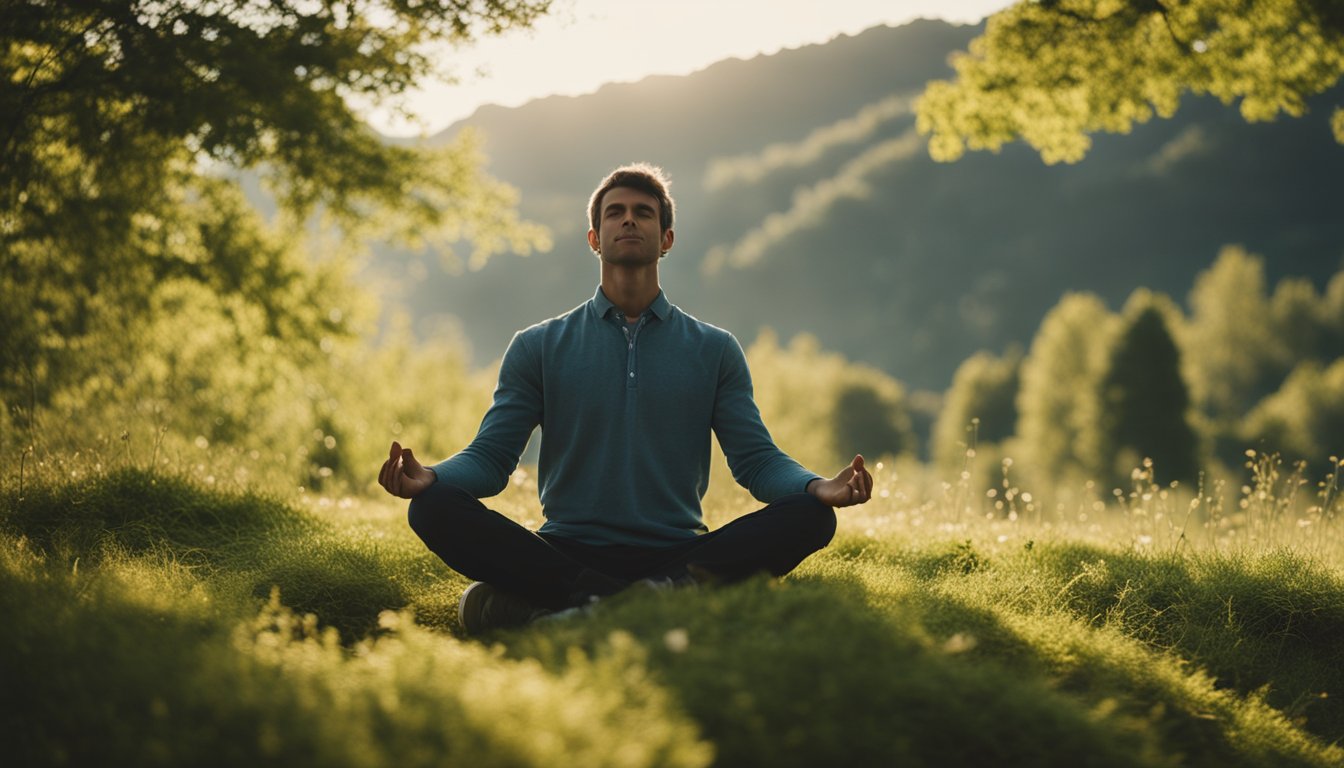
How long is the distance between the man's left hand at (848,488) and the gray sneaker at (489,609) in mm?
1531

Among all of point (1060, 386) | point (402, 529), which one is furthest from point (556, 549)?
point (1060, 386)

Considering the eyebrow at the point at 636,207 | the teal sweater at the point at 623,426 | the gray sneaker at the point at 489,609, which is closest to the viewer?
the gray sneaker at the point at 489,609

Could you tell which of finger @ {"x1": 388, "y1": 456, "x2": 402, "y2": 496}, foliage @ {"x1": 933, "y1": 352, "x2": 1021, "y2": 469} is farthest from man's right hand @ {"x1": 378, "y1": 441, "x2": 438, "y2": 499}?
foliage @ {"x1": 933, "y1": 352, "x2": 1021, "y2": 469}

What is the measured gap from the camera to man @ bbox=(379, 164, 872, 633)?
413 centimetres

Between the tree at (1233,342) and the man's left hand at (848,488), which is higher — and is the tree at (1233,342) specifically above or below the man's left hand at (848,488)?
below

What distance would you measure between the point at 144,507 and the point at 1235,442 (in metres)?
67.6

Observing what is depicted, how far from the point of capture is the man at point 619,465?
413 cm

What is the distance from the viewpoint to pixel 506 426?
4.72 metres

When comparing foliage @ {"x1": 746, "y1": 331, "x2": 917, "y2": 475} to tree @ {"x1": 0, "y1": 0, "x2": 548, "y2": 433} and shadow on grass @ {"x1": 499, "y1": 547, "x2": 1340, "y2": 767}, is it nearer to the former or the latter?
tree @ {"x1": 0, "y1": 0, "x2": 548, "y2": 433}

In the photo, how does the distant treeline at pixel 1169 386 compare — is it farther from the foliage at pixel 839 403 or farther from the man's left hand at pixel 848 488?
the man's left hand at pixel 848 488

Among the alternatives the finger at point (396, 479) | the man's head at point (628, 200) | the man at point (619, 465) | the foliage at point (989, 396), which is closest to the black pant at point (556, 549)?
the man at point (619, 465)

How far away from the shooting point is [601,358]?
15.5 ft

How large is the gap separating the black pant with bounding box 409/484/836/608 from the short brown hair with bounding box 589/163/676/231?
1916mm

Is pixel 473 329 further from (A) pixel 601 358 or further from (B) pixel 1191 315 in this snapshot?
(A) pixel 601 358
